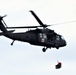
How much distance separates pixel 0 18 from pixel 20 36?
6543 millimetres

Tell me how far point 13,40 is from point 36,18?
7483mm

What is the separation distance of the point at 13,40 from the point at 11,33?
1708 millimetres

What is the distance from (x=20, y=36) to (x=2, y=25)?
4.95 meters

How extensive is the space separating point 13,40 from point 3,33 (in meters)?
2.84

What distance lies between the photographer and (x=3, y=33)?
199m

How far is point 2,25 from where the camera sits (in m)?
200

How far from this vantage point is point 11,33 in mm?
198375

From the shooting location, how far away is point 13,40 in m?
199

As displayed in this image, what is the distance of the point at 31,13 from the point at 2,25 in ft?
24.5

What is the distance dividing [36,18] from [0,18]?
338 inches

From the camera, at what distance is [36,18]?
200 metres

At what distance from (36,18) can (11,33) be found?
22.6 ft
